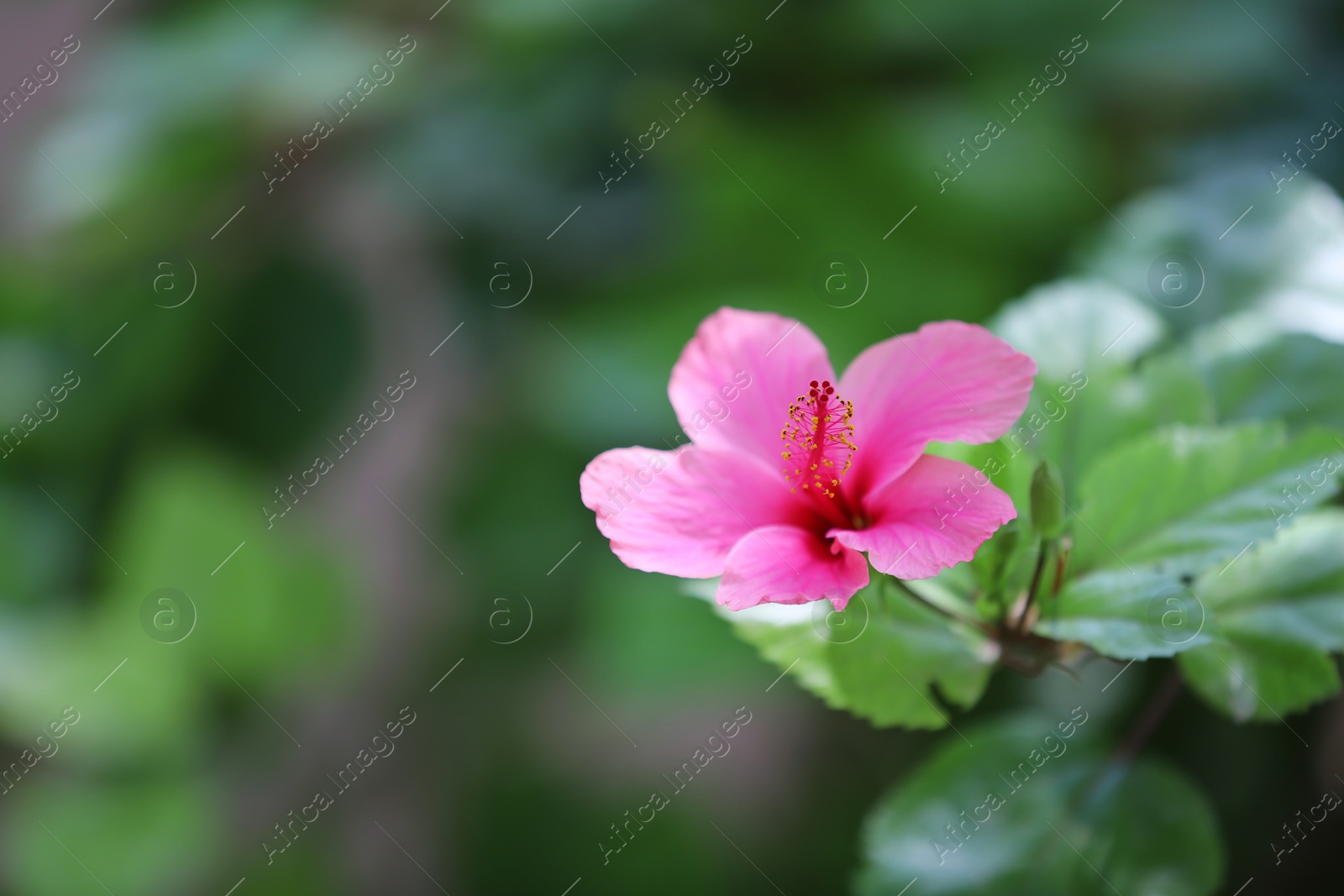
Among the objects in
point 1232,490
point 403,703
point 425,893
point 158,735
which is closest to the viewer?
point 1232,490

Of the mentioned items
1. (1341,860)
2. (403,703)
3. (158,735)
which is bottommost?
(1341,860)

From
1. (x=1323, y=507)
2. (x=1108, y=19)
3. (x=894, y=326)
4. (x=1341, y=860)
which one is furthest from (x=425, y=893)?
(x=1108, y=19)

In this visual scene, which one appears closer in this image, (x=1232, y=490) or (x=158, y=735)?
(x=1232, y=490)

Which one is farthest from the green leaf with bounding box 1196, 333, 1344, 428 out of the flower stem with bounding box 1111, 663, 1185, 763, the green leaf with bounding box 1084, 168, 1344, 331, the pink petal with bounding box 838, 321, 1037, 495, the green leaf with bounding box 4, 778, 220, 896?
the green leaf with bounding box 4, 778, 220, 896

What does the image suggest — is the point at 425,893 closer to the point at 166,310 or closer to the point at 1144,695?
the point at 166,310

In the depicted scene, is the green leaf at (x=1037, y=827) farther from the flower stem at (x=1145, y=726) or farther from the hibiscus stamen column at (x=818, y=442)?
the hibiscus stamen column at (x=818, y=442)

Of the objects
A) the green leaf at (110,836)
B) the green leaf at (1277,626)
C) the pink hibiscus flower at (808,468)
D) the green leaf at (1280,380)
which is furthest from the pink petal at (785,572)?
the green leaf at (110,836)

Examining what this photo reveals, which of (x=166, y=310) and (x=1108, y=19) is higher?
(x=166, y=310)
